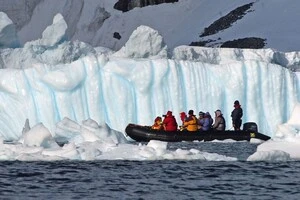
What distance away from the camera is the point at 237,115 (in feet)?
121

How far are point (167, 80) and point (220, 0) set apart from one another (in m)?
32.7

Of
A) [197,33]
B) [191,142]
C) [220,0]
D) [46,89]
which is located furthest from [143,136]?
[220,0]

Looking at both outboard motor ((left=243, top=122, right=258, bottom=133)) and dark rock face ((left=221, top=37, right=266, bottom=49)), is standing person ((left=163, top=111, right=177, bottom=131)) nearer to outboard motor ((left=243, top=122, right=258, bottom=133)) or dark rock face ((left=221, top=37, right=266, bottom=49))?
outboard motor ((left=243, top=122, right=258, bottom=133))

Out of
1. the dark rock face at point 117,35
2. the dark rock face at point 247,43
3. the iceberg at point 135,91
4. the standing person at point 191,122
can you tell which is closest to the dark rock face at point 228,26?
the dark rock face at point 247,43

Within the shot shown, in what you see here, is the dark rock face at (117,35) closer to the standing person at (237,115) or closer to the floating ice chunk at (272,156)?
the standing person at (237,115)

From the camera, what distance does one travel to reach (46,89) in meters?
37.7

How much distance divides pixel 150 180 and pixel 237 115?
1387 centimetres

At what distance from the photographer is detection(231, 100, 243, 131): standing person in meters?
36.8

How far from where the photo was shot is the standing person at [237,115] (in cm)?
3678

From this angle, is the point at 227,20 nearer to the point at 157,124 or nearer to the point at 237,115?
the point at 237,115

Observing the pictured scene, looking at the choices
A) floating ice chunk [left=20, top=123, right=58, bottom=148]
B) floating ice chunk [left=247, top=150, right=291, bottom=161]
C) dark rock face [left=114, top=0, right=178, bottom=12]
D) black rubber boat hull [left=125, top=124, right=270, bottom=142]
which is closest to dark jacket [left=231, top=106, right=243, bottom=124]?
black rubber boat hull [left=125, top=124, right=270, bottom=142]

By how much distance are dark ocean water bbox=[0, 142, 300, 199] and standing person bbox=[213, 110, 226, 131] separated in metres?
8.91

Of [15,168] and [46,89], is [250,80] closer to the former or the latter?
[46,89]

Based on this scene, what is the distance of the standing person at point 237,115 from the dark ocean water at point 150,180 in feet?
30.1
